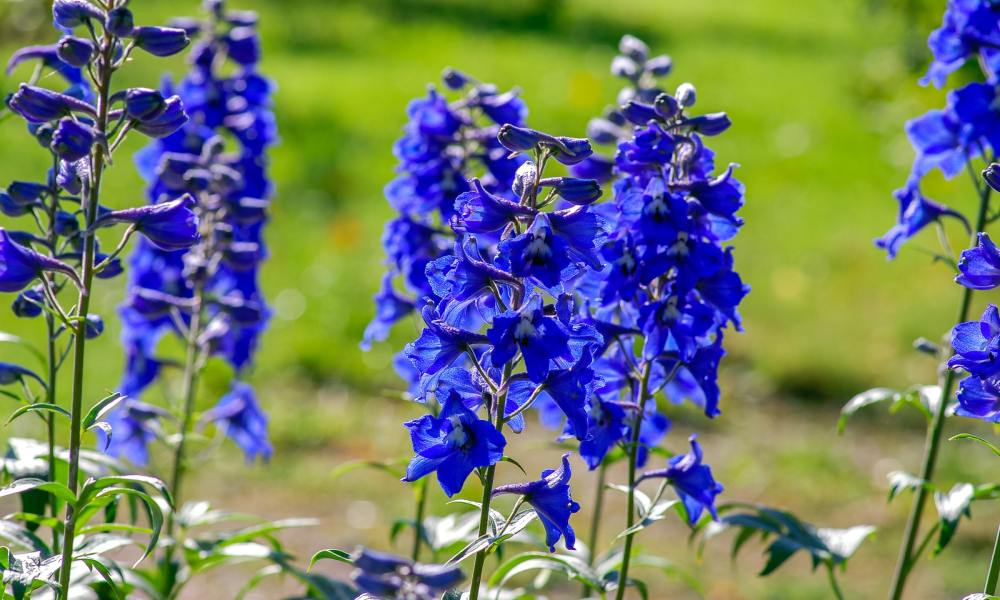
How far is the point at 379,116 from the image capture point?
12016 mm

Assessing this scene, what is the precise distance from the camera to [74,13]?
8.91 feet

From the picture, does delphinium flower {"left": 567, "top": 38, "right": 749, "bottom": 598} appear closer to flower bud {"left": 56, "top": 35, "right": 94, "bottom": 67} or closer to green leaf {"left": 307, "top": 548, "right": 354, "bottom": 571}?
green leaf {"left": 307, "top": 548, "right": 354, "bottom": 571}

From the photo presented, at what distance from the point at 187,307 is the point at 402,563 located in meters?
1.49

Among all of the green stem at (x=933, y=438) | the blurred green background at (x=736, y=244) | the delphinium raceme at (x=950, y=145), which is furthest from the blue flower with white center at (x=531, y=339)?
the green stem at (x=933, y=438)

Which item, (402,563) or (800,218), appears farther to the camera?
(800,218)

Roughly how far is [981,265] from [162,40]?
70.1 inches

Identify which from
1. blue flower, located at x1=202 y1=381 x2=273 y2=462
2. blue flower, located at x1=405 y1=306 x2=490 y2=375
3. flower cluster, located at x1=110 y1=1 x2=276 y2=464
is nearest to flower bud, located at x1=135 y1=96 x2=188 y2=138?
blue flower, located at x1=405 y1=306 x2=490 y2=375

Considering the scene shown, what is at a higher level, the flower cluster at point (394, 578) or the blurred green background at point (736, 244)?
the blurred green background at point (736, 244)

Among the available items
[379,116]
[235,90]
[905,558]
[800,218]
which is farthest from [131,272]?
[379,116]

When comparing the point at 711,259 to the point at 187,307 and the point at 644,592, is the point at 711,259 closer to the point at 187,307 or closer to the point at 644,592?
the point at 644,592

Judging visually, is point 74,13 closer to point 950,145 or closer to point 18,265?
point 18,265

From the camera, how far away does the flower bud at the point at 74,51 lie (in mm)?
2701

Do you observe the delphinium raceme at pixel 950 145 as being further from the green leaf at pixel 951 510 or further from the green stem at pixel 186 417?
the green stem at pixel 186 417

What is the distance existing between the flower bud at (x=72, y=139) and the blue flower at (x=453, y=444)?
2.98 ft
